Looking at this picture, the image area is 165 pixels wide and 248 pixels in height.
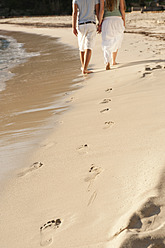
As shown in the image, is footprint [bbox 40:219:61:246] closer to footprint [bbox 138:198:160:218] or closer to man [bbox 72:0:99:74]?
footprint [bbox 138:198:160:218]

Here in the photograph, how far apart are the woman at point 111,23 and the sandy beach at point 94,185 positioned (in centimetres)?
253

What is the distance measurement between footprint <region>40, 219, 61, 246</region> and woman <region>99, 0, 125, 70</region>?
14.9 ft

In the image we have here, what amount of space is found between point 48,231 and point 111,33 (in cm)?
471

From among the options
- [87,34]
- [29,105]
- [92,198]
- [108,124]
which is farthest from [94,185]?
[87,34]

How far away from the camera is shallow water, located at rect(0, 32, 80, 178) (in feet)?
9.68

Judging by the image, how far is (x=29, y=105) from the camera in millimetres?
4469

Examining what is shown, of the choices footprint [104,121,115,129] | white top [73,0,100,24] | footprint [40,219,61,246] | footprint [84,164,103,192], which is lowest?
footprint [40,219,61,246]

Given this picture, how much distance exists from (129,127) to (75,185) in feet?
3.26

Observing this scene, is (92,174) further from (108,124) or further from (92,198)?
(108,124)

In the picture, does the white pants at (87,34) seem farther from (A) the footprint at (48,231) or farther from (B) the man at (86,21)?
(A) the footprint at (48,231)

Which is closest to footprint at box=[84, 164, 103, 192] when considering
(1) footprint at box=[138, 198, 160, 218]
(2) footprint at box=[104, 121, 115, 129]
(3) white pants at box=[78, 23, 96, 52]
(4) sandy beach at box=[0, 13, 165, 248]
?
(4) sandy beach at box=[0, 13, 165, 248]

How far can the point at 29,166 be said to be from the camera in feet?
8.41

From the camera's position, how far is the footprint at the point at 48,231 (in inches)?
66.2

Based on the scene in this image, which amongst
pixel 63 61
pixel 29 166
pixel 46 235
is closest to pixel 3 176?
pixel 29 166
